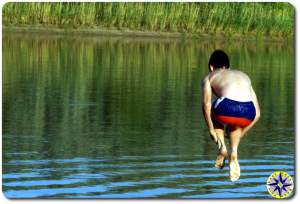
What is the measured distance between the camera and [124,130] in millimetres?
15539

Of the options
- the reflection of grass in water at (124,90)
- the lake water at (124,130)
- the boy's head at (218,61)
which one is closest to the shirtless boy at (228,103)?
the boy's head at (218,61)

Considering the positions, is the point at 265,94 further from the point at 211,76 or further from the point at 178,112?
the point at 211,76

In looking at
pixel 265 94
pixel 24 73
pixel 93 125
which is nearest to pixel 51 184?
pixel 93 125

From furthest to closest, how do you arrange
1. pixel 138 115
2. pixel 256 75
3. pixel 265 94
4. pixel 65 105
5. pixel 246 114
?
pixel 256 75
pixel 265 94
pixel 65 105
pixel 138 115
pixel 246 114

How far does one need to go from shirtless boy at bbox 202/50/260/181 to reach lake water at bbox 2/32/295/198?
1580 mm

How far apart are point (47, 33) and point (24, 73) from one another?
11020mm

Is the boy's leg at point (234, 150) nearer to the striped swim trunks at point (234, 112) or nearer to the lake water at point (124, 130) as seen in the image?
the striped swim trunks at point (234, 112)

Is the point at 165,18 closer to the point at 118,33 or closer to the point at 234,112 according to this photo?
the point at 118,33

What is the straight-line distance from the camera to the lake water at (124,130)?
428 inches

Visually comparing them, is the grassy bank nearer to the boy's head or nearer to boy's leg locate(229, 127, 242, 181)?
boy's leg locate(229, 127, 242, 181)

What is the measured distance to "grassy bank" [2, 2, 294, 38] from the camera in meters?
33.6

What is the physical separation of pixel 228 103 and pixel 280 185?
102 cm

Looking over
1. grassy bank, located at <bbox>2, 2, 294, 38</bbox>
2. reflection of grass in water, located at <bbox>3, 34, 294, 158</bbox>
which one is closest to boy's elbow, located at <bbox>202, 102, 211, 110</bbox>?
reflection of grass in water, located at <bbox>3, 34, 294, 158</bbox>

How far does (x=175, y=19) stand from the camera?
34.3 m
